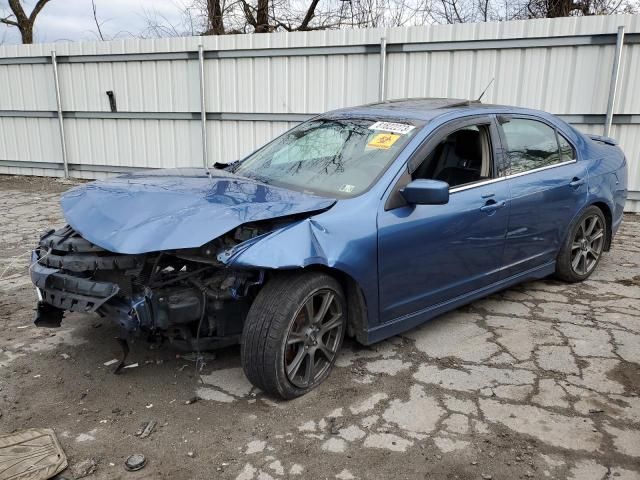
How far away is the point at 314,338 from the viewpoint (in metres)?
3.18

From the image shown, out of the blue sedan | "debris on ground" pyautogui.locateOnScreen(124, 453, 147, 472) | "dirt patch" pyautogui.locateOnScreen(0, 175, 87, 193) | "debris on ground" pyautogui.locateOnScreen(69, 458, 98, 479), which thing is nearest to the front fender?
the blue sedan

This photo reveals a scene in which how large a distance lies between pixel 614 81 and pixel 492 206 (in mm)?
4790

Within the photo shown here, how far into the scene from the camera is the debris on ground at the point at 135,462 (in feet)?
8.50

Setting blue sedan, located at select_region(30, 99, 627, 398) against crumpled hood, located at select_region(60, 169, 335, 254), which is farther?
blue sedan, located at select_region(30, 99, 627, 398)

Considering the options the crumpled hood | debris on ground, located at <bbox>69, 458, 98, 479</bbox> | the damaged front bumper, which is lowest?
debris on ground, located at <bbox>69, 458, 98, 479</bbox>

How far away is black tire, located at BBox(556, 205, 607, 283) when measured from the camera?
4.77 metres

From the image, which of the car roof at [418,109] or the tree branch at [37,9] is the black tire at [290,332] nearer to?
the car roof at [418,109]

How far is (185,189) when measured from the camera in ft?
11.1

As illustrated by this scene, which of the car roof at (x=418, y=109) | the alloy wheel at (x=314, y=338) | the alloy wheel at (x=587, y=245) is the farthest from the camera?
the alloy wheel at (x=587, y=245)

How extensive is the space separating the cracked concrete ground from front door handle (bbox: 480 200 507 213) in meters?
0.90

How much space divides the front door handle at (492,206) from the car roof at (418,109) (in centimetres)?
67

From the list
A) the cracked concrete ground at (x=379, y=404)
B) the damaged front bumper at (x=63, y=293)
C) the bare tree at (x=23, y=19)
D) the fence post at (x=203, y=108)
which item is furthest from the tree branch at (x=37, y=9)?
the damaged front bumper at (x=63, y=293)

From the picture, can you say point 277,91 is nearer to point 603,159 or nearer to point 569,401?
point 603,159

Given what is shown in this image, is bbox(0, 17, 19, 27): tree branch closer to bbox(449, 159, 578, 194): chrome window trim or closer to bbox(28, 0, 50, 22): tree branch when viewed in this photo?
bbox(28, 0, 50, 22): tree branch
